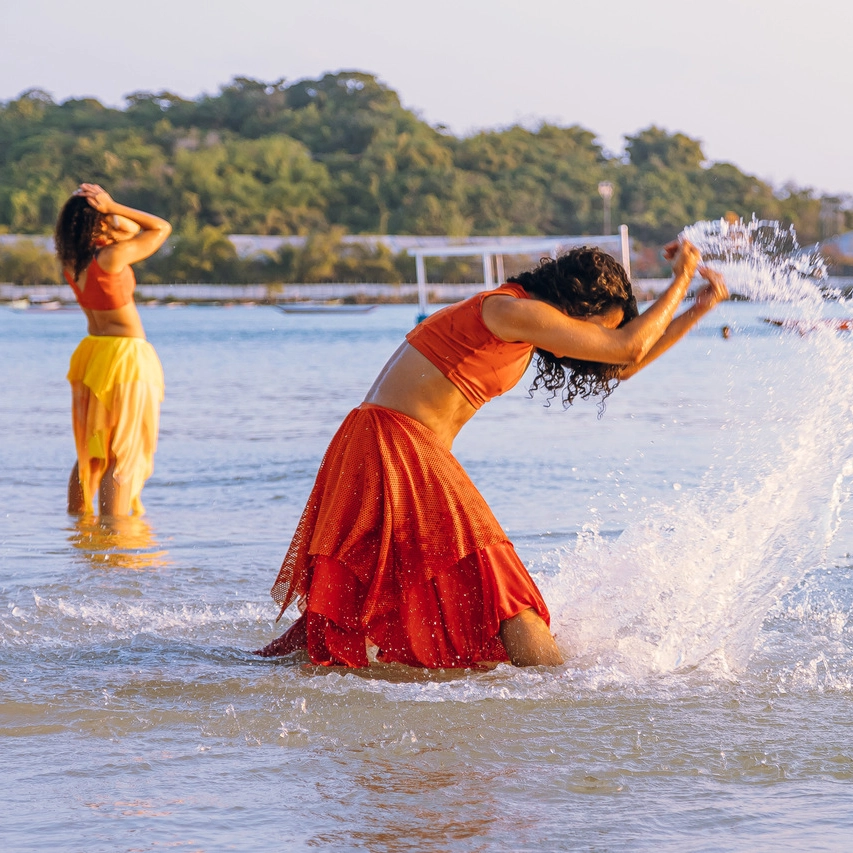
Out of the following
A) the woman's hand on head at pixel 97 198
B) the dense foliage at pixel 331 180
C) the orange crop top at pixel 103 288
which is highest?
the dense foliage at pixel 331 180

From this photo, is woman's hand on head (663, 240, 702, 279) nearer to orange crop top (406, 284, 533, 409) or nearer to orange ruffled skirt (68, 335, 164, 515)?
orange crop top (406, 284, 533, 409)

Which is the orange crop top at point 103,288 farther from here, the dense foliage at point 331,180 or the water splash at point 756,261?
the dense foliage at point 331,180

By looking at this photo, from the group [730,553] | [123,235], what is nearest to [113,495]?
[123,235]

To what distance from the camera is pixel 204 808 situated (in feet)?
9.13

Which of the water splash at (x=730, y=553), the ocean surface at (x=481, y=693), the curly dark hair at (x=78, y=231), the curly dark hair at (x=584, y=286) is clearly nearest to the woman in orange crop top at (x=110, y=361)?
the curly dark hair at (x=78, y=231)

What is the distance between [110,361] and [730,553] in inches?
137

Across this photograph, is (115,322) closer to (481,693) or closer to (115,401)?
(115,401)

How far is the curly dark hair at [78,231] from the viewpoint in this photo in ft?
19.3

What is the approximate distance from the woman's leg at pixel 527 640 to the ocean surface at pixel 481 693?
0.22 ft

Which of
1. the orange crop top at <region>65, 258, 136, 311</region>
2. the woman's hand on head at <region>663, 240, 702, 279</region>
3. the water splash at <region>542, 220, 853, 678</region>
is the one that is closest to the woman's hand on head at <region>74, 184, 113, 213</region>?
the orange crop top at <region>65, 258, 136, 311</region>

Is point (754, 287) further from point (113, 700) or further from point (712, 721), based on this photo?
point (113, 700)

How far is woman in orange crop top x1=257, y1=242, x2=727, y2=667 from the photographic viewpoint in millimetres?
3553

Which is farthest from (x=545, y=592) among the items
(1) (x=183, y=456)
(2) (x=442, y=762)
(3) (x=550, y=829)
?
(1) (x=183, y=456)

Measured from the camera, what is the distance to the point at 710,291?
373 centimetres
